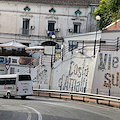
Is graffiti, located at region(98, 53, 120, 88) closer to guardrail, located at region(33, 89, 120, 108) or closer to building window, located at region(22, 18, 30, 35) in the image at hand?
guardrail, located at region(33, 89, 120, 108)

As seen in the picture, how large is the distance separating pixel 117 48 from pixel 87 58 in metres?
3.68

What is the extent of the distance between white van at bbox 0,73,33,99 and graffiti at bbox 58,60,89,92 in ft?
15.0

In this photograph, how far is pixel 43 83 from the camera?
3650cm

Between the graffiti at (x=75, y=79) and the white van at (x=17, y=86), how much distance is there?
15.0 feet

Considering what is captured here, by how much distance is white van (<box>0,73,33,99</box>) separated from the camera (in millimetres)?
28769

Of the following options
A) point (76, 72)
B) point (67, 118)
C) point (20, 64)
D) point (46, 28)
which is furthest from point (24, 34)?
point (67, 118)

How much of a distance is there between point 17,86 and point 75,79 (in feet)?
20.1

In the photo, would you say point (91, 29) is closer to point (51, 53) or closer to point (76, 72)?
point (51, 53)

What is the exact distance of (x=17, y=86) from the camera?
2869 cm

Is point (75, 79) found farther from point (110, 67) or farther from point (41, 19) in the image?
point (41, 19)

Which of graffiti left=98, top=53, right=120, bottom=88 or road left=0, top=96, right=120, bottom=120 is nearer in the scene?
road left=0, top=96, right=120, bottom=120

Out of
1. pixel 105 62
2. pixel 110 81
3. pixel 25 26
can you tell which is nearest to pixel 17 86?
pixel 105 62

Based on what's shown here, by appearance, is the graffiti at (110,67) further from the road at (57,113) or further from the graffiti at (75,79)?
the road at (57,113)

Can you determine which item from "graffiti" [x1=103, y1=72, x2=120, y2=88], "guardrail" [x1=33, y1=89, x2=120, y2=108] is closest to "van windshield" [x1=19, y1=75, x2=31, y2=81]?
"guardrail" [x1=33, y1=89, x2=120, y2=108]
